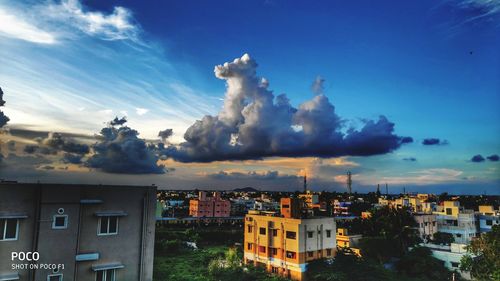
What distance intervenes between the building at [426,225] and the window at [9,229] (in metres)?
14.0

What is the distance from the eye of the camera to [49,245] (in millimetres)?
4160

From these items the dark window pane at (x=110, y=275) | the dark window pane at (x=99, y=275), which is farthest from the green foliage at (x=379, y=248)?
the dark window pane at (x=99, y=275)

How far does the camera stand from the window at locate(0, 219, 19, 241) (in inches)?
156

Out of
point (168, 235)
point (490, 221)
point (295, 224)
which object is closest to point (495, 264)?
point (295, 224)

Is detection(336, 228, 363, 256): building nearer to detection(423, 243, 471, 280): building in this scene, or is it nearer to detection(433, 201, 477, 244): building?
detection(423, 243, 471, 280): building

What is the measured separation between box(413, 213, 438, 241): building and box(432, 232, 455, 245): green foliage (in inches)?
8.8

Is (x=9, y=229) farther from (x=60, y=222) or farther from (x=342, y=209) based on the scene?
(x=342, y=209)

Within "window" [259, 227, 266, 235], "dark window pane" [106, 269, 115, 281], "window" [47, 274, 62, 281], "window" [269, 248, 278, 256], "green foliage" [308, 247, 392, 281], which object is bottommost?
"green foliage" [308, 247, 392, 281]

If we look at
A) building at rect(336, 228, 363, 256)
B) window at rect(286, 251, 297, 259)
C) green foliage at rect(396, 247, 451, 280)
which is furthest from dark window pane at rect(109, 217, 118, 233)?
green foliage at rect(396, 247, 451, 280)

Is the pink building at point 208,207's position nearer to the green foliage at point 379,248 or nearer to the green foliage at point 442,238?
the green foliage at point 379,248

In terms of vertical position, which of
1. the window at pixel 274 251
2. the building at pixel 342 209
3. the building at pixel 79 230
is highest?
the building at pixel 79 230

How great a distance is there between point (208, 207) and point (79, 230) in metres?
23.5

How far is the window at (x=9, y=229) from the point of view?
156 inches

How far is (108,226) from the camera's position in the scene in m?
4.66
